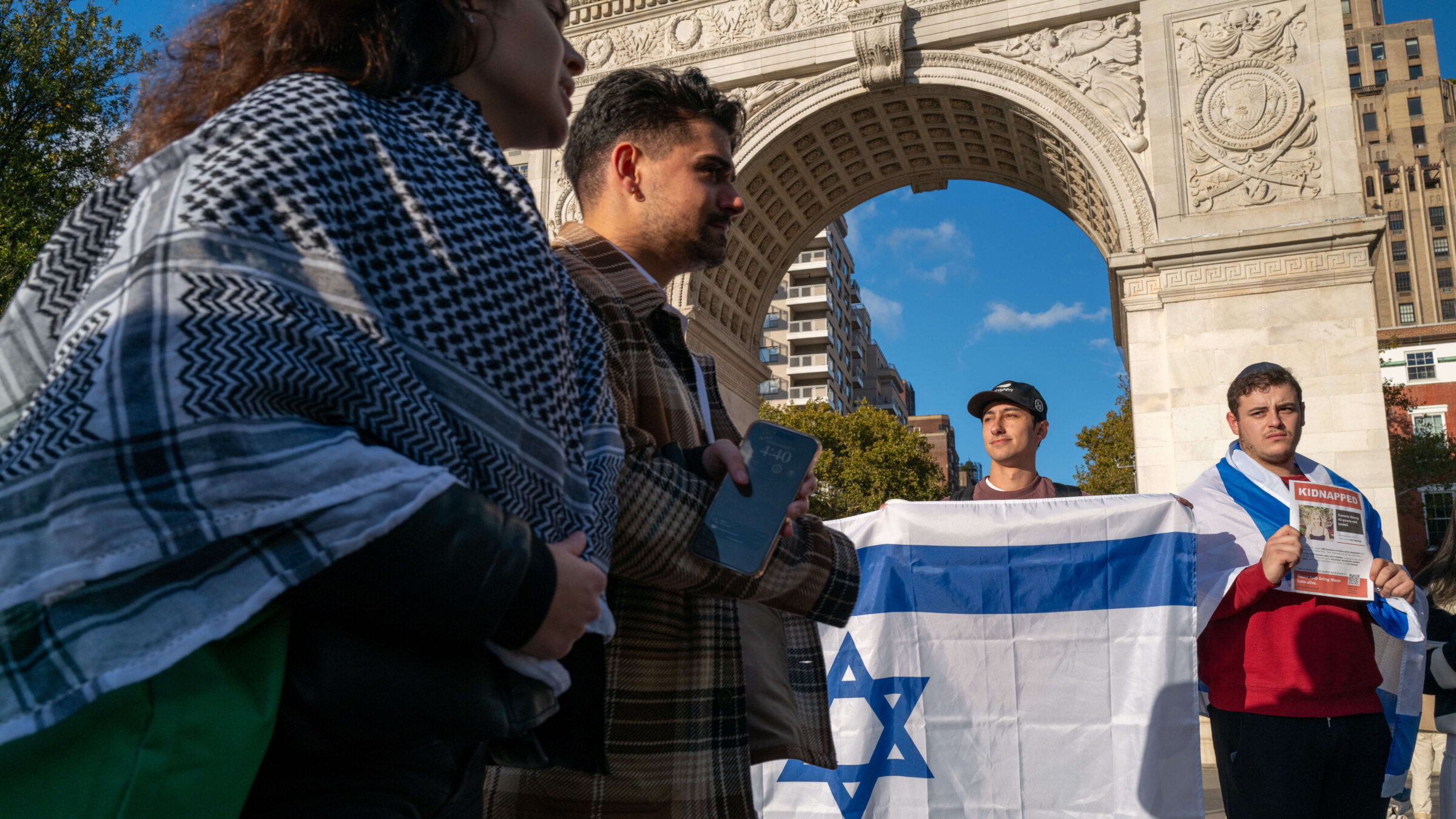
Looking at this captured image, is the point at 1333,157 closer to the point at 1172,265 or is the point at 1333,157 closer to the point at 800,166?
the point at 1172,265

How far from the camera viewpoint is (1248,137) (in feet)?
40.1

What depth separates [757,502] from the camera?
1.49 m

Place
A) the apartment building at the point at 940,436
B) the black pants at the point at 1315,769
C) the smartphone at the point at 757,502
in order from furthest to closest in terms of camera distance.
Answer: the apartment building at the point at 940,436 < the black pants at the point at 1315,769 < the smartphone at the point at 757,502

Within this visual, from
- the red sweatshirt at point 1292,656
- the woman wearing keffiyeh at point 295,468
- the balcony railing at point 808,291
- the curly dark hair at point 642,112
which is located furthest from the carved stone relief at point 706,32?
the balcony railing at point 808,291

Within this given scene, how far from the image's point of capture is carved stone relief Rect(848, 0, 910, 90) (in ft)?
45.7

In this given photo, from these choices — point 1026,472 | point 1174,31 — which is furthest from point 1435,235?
point 1026,472

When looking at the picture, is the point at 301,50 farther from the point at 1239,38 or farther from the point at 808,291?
the point at 808,291

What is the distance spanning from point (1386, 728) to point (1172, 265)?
9.91 m

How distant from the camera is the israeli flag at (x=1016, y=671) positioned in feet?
12.3

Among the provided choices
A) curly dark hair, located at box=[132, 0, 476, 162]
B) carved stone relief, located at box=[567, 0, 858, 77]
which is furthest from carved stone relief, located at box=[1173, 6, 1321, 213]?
curly dark hair, located at box=[132, 0, 476, 162]

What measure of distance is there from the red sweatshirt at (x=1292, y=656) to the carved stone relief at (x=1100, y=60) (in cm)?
1101

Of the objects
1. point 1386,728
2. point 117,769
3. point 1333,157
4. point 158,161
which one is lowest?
point 1386,728

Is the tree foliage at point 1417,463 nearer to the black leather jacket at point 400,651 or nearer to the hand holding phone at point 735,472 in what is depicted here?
the hand holding phone at point 735,472

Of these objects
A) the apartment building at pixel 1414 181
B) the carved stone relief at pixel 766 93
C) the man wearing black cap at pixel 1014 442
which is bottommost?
the man wearing black cap at pixel 1014 442
